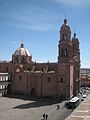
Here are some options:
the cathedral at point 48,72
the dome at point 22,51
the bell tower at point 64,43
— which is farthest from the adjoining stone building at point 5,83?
the bell tower at point 64,43

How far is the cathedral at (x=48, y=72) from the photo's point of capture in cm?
3641

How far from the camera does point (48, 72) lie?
39344 millimetres

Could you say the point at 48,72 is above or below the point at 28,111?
above

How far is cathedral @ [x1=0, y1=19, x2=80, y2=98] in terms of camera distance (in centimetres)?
3641

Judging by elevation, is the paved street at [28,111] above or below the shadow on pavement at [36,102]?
below

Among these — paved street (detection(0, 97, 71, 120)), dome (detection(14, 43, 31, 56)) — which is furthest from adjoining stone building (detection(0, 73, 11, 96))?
dome (detection(14, 43, 31, 56))

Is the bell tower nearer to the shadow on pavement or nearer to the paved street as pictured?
the shadow on pavement

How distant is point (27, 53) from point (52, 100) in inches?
636

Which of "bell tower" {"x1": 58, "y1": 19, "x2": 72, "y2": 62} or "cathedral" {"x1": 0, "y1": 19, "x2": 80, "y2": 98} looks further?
"cathedral" {"x1": 0, "y1": 19, "x2": 80, "y2": 98}

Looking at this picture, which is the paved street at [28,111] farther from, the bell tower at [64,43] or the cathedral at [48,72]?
the bell tower at [64,43]

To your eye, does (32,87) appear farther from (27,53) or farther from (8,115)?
(8,115)

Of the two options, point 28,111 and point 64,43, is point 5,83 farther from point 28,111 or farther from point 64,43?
point 28,111

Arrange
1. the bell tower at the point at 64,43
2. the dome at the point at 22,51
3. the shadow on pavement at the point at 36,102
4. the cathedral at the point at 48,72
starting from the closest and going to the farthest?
the shadow on pavement at the point at 36,102 → the bell tower at the point at 64,43 → the cathedral at the point at 48,72 → the dome at the point at 22,51

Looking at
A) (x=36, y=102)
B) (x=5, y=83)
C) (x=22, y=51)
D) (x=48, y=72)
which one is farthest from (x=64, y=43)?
(x=22, y=51)
